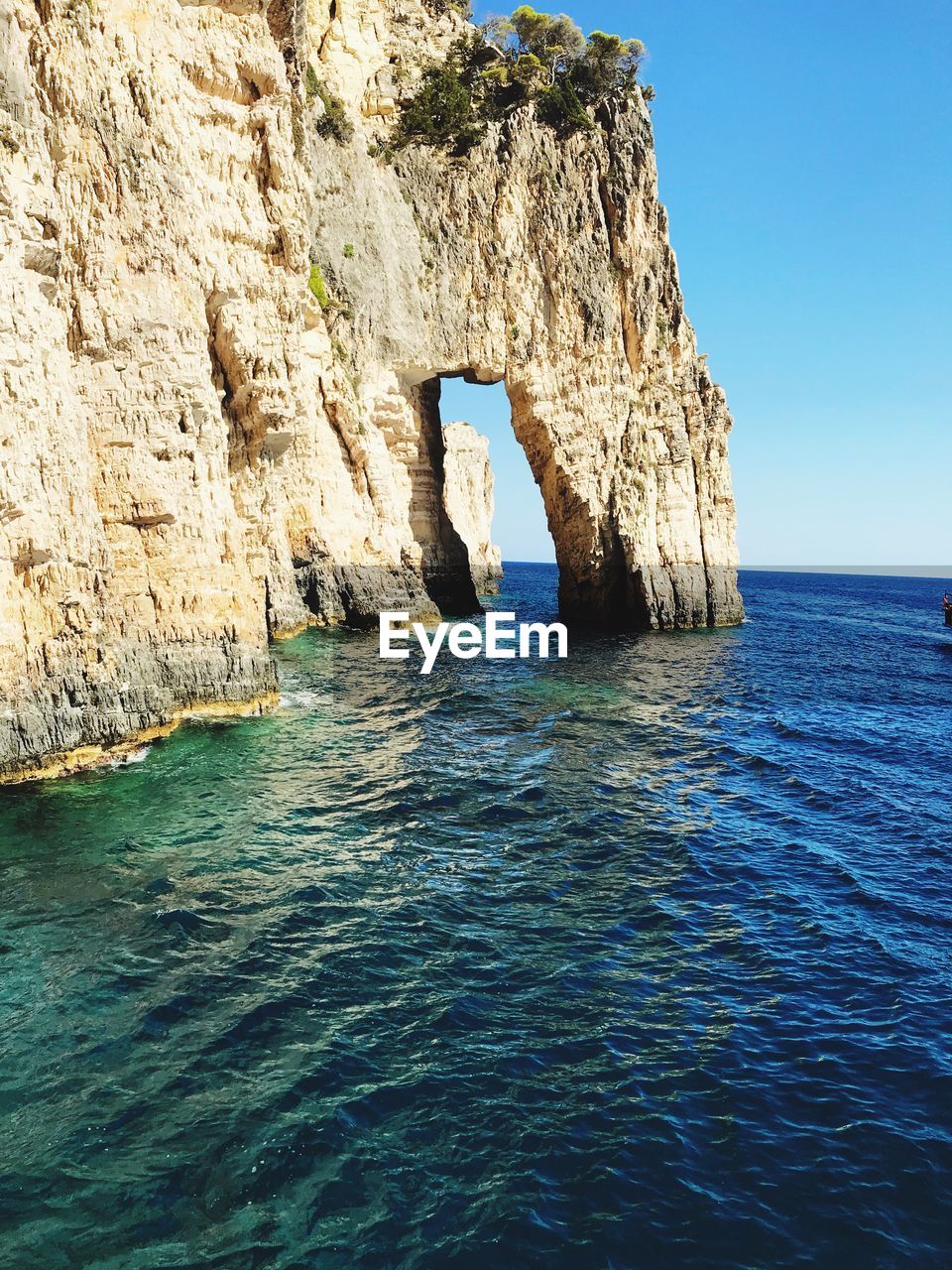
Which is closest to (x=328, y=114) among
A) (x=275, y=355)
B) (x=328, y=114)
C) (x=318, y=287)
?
(x=328, y=114)

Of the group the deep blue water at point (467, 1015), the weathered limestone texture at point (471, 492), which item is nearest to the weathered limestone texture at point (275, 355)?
the deep blue water at point (467, 1015)

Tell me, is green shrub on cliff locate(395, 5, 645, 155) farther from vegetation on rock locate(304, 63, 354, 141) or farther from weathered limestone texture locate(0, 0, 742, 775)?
vegetation on rock locate(304, 63, 354, 141)

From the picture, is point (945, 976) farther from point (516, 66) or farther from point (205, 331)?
point (516, 66)

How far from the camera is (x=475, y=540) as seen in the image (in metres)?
83.6

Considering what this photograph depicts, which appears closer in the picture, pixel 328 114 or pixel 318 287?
pixel 318 287

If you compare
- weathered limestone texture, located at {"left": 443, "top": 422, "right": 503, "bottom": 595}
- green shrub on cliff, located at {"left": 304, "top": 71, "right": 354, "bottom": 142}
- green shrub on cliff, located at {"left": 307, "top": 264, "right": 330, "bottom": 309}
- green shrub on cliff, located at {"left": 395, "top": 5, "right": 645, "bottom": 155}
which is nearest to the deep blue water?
green shrub on cliff, located at {"left": 307, "top": 264, "right": 330, "bottom": 309}

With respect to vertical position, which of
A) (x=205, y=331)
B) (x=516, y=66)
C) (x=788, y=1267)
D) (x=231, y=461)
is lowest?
(x=788, y=1267)

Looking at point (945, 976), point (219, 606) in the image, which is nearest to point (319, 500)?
point (219, 606)

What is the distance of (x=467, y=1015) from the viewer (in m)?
9.55

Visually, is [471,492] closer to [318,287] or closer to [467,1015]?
[318,287]

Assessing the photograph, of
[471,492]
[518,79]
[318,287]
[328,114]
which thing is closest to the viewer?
[318,287]

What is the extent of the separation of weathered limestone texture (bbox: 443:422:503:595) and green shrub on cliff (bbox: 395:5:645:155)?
33872 mm

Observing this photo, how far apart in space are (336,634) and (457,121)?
2892 centimetres

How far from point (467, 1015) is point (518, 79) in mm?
51854
